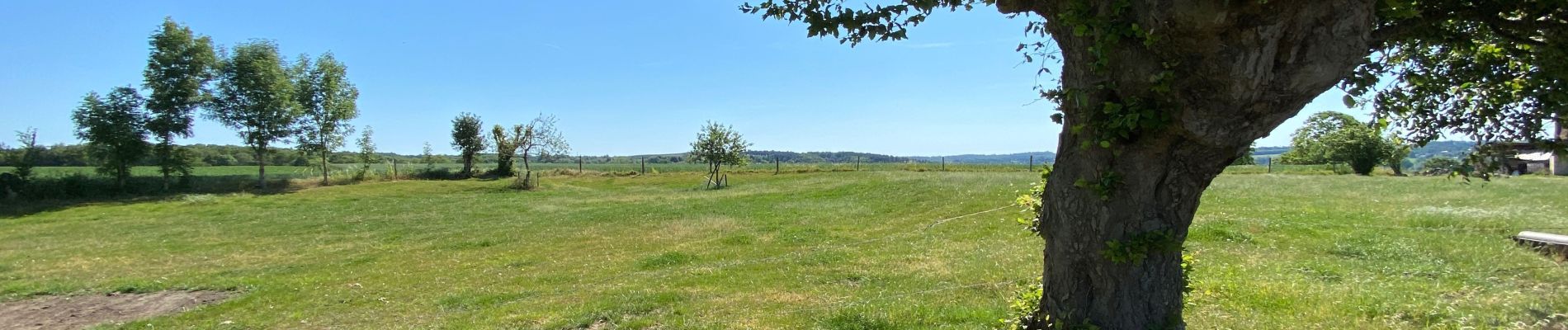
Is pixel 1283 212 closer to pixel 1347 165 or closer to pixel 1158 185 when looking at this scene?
pixel 1158 185

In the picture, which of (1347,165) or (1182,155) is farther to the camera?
(1347,165)

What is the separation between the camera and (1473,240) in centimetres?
988

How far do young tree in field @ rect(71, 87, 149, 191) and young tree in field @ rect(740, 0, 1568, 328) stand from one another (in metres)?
43.9

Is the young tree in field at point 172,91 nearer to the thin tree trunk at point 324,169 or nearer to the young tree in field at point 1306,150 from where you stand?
the thin tree trunk at point 324,169

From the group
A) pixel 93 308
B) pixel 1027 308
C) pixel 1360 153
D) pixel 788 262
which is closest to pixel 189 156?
pixel 93 308

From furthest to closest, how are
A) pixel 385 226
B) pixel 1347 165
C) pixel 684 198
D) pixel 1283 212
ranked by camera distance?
pixel 1347 165 → pixel 684 198 → pixel 385 226 → pixel 1283 212

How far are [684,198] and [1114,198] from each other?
2633cm

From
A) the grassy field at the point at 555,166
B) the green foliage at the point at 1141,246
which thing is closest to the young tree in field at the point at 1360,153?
the grassy field at the point at 555,166

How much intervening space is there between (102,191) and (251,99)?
299 inches

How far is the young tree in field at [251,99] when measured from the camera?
3894cm

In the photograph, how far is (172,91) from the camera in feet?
120

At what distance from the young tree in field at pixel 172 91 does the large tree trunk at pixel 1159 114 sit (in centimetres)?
4576

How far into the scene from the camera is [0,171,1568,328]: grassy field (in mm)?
6898

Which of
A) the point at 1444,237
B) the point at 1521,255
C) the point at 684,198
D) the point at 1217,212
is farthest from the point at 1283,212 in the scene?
the point at 684,198
